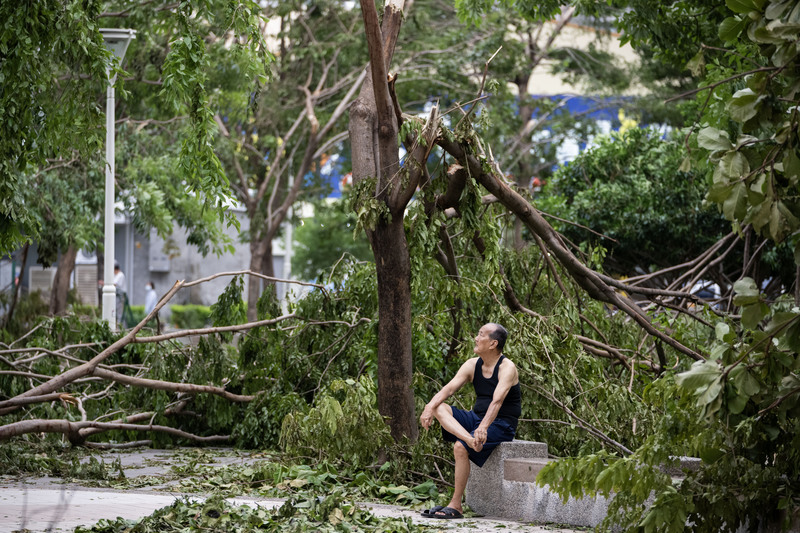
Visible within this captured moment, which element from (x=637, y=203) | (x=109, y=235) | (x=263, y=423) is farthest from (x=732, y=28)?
(x=637, y=203)

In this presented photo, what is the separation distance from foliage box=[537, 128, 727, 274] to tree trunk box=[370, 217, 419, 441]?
8.71 m

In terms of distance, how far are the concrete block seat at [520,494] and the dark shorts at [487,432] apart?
0.21 feet

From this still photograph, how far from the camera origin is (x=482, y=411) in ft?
24.8

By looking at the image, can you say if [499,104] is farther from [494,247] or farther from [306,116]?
[494,247]

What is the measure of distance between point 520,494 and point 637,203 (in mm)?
11199

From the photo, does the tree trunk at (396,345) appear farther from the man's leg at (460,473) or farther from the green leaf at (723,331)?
the green leaf at (723,331)

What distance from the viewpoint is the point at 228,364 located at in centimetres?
1207

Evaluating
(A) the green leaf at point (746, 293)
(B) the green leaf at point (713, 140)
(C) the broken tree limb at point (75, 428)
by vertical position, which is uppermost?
(B) the green leaf at point (713, 140)

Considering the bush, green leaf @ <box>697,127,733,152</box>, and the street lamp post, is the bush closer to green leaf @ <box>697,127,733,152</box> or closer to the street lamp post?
the street lamp post

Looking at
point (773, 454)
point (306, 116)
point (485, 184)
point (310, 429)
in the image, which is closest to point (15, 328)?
point (306, 116)

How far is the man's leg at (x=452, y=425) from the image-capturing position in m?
7.25

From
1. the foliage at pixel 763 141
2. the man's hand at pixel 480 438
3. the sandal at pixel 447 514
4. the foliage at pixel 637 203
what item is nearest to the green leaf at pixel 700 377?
the foliage at pixel 763 141

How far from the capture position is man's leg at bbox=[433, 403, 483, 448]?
7.25m

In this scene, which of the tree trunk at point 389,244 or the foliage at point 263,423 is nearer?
the tree trunk at point 389,244
